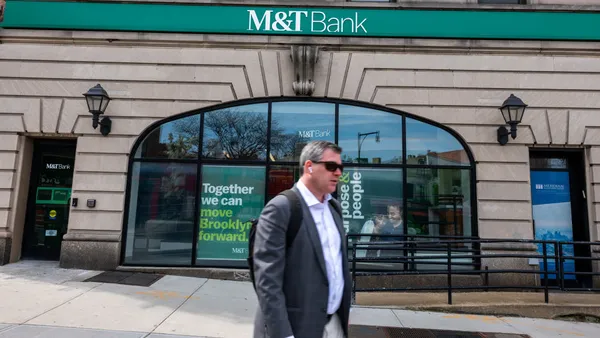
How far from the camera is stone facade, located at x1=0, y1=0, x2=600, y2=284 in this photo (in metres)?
7.75

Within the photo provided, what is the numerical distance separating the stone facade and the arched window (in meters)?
0.31

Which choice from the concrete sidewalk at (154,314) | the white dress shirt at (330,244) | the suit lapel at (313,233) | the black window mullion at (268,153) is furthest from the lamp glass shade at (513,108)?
the suit lapel at (313,233)

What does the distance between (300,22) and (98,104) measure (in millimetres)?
4725

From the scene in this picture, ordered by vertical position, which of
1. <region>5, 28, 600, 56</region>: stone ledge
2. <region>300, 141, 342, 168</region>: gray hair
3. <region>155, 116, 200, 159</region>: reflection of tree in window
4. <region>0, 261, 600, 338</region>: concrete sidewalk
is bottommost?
<region>0, 261, 600, 338</region>: concrete sidewalk

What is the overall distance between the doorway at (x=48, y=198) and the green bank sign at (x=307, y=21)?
276 cm

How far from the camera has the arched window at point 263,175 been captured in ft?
25.7

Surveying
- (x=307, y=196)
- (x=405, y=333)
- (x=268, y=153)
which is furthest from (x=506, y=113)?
(x=307, y=196)

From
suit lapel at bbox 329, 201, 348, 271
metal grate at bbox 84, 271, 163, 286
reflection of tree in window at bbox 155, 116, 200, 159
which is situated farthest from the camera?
reflection of tree in window at bbox 155, 116, 200, 159

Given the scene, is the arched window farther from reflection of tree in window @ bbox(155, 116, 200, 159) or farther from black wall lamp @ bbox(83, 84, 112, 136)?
black wall lamp @ bbox(83, 84, 112, 136)

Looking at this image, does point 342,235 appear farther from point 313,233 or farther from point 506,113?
point 506,113

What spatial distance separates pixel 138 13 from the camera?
322 inches

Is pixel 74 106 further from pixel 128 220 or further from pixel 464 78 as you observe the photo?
pixel 464 78

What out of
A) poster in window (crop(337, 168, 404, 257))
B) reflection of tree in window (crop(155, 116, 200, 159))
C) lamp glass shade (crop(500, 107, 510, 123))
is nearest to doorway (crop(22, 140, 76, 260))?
reflection of tree in window (crop(155, 116, 200, 159))

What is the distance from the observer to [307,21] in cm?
818
